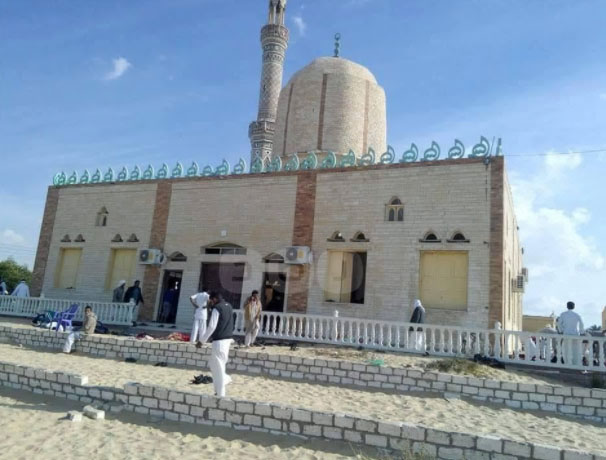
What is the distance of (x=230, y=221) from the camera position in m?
15.2

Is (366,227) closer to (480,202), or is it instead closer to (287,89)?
(480,202)

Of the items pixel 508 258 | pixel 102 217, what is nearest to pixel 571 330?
pixel 508 258

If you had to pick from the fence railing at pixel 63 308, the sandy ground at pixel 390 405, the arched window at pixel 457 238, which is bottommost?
the sandy ground at pixel 390 405

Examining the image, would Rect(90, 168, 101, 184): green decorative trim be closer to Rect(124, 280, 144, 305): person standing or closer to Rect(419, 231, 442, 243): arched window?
Rect(124, 280, 144, 305): person standing

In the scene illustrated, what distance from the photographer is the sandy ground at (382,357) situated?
29.2 ft

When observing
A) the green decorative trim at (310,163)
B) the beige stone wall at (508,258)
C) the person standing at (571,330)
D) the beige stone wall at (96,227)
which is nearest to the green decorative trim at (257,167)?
the green decorative trim at (310,163)

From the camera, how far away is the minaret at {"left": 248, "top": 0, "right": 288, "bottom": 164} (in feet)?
106

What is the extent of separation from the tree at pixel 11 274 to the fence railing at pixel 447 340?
100 feet

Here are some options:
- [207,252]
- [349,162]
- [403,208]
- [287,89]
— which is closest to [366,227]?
[403,208]

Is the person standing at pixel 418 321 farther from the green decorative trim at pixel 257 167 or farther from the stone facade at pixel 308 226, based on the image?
the green decorative trim at pixel 257 167

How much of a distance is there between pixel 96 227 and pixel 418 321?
12.0 m

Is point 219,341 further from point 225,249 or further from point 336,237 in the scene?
point 225,249

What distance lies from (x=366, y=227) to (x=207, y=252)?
5283 mm

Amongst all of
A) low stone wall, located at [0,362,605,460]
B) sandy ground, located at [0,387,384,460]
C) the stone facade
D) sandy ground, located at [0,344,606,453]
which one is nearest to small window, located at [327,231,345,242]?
the stone facade
